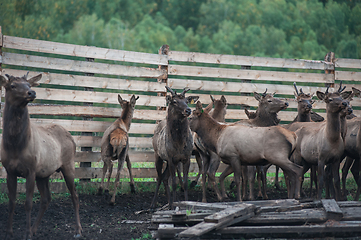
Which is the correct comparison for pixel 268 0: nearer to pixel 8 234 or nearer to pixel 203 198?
pixel 203 198

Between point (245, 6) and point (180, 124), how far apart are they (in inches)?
2282

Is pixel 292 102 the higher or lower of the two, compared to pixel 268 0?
lower

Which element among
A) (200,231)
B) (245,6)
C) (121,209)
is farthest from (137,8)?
(200,231)

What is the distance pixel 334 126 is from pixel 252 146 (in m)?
1.78

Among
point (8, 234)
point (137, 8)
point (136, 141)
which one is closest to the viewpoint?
point (8, 234)

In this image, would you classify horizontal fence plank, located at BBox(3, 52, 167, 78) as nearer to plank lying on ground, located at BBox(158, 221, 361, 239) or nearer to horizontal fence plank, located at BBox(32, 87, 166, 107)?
horizontal fence plank, located at BBox(32, 87, 166, 107)

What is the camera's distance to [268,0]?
6228 centimetres

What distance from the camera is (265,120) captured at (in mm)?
10438

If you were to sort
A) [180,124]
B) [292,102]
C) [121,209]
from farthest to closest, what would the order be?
[292,102] → [121,209] → [180,124]

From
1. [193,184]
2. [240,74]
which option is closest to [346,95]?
[240,74]

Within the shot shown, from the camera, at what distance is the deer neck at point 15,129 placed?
6.34 m

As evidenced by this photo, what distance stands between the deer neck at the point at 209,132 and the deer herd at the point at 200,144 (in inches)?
1.0

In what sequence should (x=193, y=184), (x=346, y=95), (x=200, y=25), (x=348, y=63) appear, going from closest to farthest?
(x=346, y=95) → (x=193, y=184) → (x=348, y=63) → (x=200, y=25)

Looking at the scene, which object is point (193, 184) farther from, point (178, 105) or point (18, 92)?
point (18, 92)
